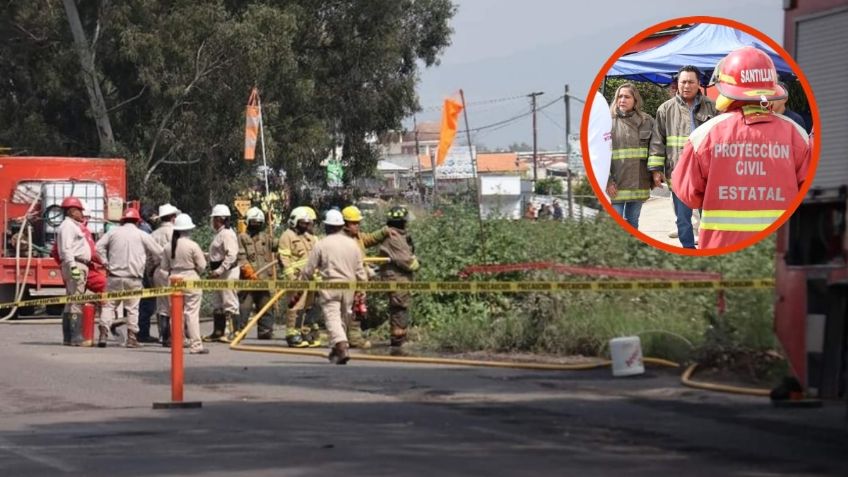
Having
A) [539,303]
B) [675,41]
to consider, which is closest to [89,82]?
[539,303]

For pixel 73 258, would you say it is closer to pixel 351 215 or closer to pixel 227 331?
pixel 227 331

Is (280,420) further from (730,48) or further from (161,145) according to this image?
(161,145)

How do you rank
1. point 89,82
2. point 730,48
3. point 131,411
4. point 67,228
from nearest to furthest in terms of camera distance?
point 730,48 → point 131,411 → point 67,228 → point 89,82

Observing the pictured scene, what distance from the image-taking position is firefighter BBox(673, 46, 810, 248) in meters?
9.29

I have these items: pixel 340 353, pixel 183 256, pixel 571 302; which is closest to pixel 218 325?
pixel 183 256

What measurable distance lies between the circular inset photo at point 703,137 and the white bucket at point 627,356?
13.5 feet

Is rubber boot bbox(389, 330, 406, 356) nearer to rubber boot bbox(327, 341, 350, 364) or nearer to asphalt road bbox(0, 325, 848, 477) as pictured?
rubber boot bbox(327, 341, 350, 364)

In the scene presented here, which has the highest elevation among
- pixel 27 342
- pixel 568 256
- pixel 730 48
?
pixel 730 48

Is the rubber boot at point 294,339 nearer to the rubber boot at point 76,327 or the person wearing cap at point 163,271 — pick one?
the person wearing cap at point 163,271

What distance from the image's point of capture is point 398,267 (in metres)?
18.2

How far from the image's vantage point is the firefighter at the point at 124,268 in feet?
65.0

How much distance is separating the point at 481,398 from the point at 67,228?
28.4ft

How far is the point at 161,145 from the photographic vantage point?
43.3m

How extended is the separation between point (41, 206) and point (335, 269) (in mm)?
13316
